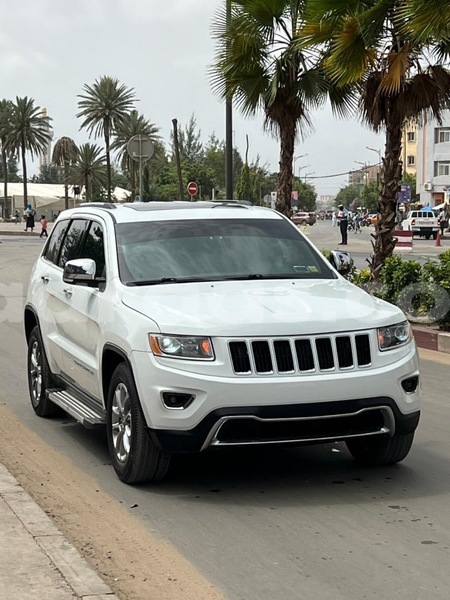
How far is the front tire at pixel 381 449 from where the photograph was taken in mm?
6434

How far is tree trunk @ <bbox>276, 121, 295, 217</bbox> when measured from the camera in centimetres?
1991

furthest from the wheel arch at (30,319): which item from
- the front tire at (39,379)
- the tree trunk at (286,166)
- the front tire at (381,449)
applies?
the tree trunk at (286,166)

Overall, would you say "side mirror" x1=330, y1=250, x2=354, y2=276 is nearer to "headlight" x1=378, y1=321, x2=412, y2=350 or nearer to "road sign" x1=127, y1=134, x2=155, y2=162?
"headlight" x1=378, y1=321, x2=412, y2=350

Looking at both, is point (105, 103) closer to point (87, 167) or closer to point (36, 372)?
point (87, 167)

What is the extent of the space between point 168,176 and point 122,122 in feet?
62.3

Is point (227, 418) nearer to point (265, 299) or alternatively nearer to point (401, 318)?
point (265, 299)

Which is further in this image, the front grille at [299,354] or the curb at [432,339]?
the curb at [432,339]

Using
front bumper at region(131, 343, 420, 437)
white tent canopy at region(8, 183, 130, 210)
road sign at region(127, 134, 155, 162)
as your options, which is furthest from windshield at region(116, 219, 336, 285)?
white tent canopy at region(8, 183, 130, 210)

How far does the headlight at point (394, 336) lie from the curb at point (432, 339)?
6.21 meters

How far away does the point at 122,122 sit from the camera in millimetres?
90312

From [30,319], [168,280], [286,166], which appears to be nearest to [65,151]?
[286,166]

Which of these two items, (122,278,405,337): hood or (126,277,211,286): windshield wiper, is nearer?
(122,278,405,337): hood

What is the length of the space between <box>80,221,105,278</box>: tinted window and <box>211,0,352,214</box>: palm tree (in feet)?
36.7

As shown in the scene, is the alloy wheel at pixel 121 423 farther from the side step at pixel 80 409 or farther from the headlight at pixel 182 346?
the headlight at pixel 182 346
